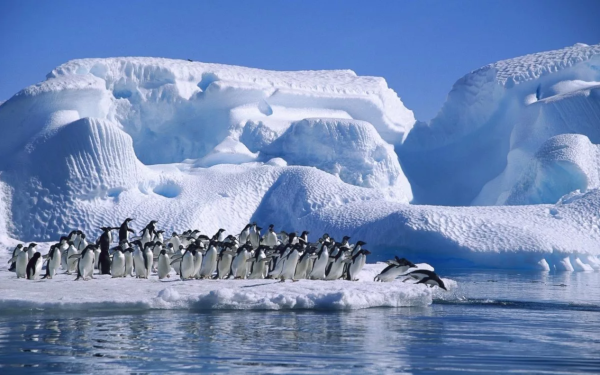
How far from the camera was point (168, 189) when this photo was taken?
27578 millimetres

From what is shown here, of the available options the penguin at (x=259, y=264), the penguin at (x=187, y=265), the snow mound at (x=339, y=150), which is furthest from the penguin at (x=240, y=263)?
Result: the snow mound at (x=339, y=150)

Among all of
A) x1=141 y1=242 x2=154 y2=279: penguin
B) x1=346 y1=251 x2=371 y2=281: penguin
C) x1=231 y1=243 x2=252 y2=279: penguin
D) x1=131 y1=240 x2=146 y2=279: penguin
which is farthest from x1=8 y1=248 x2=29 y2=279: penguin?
x1=346 y1=251 x2=371 y2=281: penguin

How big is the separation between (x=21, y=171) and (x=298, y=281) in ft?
51.6

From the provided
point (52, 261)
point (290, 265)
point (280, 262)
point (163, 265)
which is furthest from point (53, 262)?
point (290, 265)

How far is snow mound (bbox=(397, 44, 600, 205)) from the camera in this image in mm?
32438

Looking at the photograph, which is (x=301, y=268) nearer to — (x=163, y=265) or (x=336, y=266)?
(x=336, y=266)

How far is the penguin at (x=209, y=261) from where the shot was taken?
13.1 meters

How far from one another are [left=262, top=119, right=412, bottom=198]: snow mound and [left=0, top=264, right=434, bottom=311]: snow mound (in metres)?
20.3

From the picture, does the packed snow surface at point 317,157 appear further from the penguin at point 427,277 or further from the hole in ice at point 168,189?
the penguin at point 427,277

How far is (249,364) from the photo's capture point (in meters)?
6.68

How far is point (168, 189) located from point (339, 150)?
8.08 metres

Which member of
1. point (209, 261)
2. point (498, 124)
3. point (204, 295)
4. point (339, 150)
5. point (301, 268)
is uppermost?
point (498, 124)

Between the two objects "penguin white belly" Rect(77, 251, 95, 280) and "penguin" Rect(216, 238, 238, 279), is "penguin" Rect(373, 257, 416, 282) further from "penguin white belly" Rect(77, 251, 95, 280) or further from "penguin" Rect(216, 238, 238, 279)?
"penguin white belly" Rect(77, 251, 95, 280)

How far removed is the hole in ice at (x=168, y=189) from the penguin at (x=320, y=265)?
588 inches
